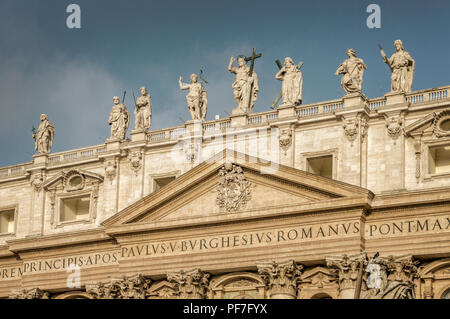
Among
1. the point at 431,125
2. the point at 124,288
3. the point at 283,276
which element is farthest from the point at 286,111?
the point at 124,288

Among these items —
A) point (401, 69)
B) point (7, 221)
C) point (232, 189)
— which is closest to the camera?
point (401, 69)

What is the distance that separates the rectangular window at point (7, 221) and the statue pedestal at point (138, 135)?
8751mm

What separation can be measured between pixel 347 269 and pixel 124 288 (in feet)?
37.0

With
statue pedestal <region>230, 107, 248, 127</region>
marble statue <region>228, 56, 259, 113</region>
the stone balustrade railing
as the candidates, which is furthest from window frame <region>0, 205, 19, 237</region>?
marble statue <region>228, 56, 259, 113</region>

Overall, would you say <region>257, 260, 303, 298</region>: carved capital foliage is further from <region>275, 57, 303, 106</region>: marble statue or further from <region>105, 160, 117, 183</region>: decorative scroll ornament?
<region>105, 160, 117, 183</region>: decorative scroll ornament

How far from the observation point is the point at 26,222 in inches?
2322

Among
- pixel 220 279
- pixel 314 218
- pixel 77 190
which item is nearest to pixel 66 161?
pixel 77 190

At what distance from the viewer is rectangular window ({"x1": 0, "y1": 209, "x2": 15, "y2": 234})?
6038cm

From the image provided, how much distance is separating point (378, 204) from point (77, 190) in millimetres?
16737

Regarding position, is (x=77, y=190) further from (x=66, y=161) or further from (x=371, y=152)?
(x=371, y=152)

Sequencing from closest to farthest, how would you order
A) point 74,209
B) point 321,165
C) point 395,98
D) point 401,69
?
point 395,98 < point 401,69 < point 321,165 < point 74,209

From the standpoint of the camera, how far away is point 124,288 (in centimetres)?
5303

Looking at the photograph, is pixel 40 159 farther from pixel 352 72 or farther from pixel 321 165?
pixel 352 72
